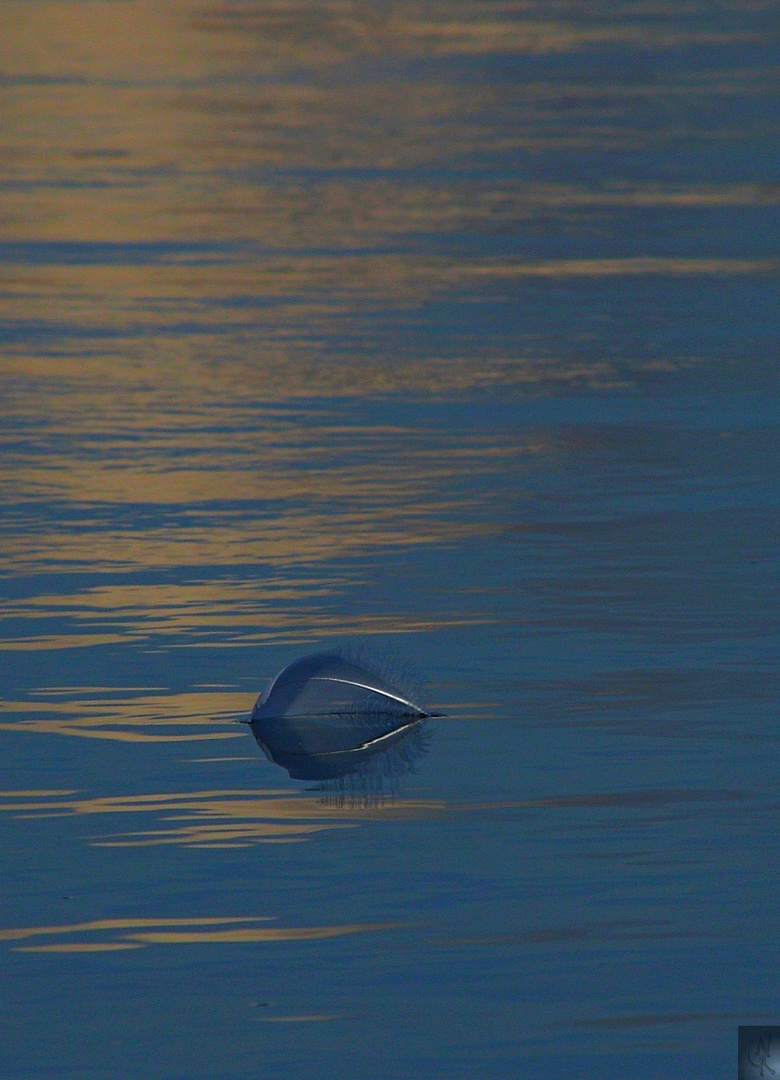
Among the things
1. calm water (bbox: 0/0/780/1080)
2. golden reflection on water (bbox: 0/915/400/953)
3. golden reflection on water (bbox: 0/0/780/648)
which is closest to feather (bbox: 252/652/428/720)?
calm water (bbox: 0/0/780/1080)

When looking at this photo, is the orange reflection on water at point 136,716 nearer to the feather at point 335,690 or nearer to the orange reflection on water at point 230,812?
the feather at point 335,690

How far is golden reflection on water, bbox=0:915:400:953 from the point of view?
275 inches

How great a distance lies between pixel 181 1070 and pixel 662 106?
2913 centimetres

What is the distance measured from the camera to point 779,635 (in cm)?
1020

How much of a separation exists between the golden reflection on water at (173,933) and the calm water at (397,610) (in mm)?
17

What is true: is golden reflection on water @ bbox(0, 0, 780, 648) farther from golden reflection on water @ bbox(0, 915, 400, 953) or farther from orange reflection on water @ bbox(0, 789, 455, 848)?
golden reflection on water @ bbox(0, 915, 400, 953)

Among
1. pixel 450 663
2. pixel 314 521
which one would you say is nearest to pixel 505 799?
pixel 450 663

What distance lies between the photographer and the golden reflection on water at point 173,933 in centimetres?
697

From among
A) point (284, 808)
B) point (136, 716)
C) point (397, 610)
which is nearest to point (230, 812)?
point (284, 808)

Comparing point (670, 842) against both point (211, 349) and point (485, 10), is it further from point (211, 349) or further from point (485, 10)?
point (485, 10)

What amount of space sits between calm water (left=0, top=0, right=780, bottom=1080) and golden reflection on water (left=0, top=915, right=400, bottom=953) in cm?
2

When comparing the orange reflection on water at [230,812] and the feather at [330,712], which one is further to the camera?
the feather at [330,712]

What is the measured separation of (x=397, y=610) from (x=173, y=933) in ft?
12.1

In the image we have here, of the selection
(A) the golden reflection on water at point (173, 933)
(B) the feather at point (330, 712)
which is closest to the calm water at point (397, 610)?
(A) the golden reflection on water at point (173, 933)
